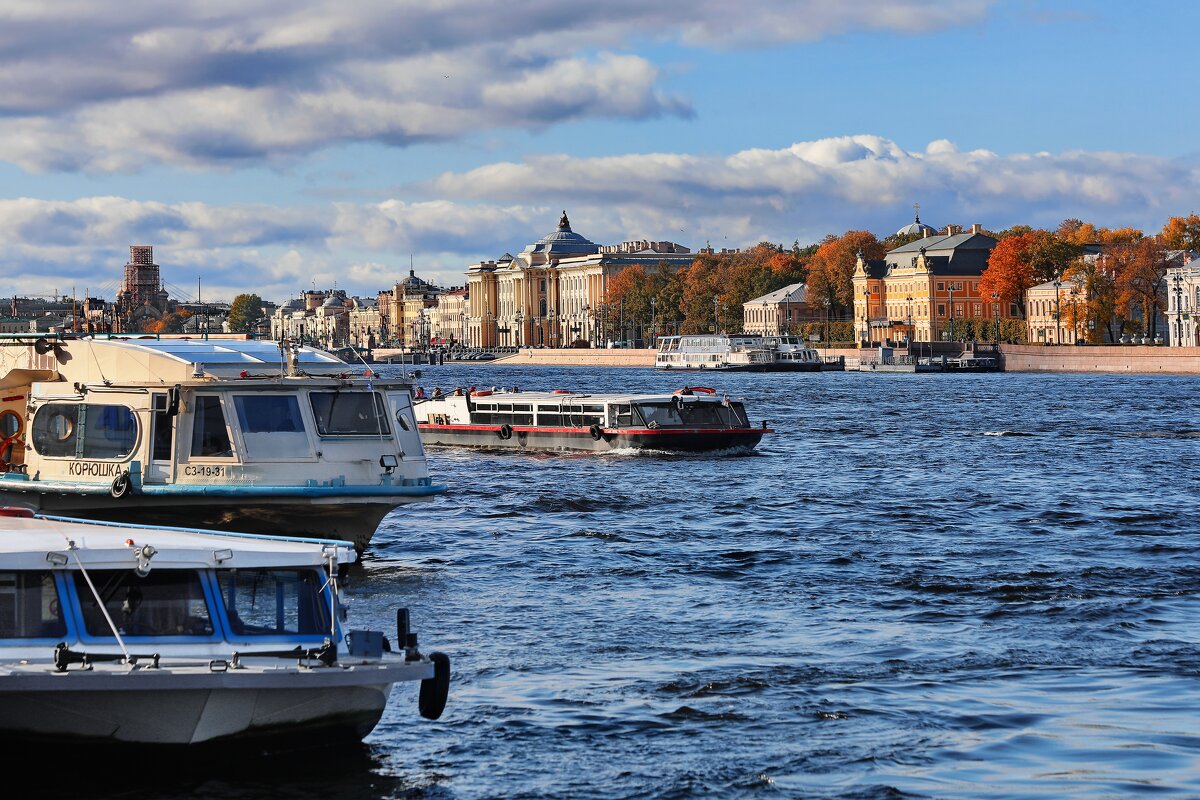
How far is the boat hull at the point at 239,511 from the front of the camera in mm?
23172

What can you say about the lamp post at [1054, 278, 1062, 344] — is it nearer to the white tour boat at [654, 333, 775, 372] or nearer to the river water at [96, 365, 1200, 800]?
the white tour boat at [654, 333, 775, 372]

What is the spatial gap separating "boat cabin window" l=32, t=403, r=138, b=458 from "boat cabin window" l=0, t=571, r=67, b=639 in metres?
10.8

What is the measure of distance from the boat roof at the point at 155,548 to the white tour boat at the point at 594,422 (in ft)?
124

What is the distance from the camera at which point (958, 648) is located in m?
19.5

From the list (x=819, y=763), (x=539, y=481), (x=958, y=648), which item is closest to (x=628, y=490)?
(x=539, y=481)

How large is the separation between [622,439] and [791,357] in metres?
107

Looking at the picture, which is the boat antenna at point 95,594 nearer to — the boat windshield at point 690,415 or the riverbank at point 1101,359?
the boat windshield at point 690,415

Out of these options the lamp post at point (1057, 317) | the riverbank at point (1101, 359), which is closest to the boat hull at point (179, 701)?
the riverbank at point (1101, 359)

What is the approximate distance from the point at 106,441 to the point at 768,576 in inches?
367

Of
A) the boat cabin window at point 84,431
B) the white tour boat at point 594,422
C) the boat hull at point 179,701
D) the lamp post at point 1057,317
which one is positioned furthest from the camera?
the lamp post at point 1057,317

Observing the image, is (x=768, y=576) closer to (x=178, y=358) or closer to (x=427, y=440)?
(x=178, y=358)

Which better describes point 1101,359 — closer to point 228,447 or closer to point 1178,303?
point 1178,303

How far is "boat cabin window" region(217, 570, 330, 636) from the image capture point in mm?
13688

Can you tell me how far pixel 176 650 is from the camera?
1345cm
